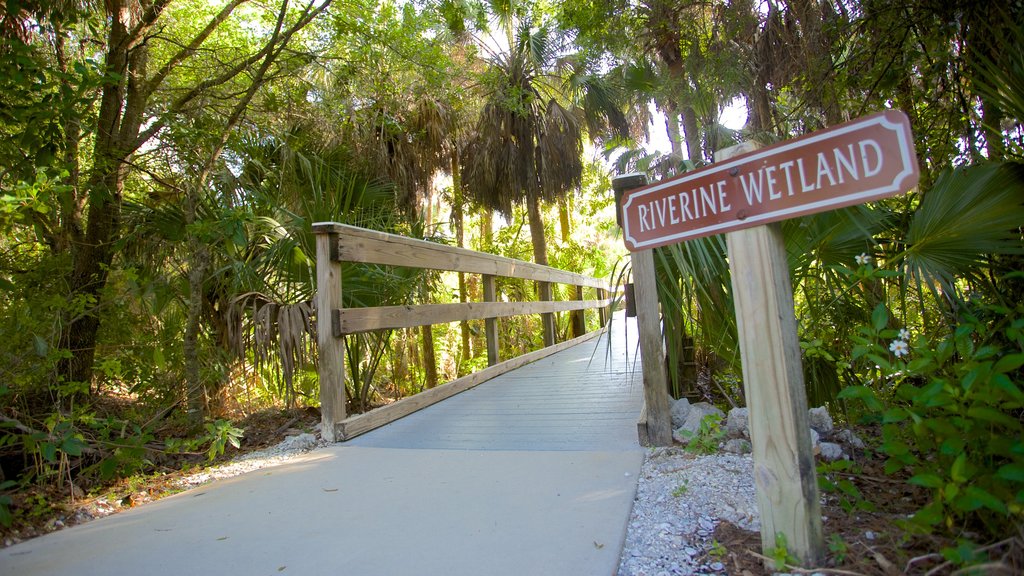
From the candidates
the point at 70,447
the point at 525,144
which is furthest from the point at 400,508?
the point at 525,144

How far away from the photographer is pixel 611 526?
197 cm

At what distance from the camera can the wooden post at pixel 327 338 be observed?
11.4ft

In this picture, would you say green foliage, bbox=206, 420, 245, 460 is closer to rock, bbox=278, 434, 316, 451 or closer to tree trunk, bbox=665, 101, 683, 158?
rock, bbox=278, 434, 316, 451

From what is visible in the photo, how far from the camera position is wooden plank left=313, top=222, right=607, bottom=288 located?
3.53m

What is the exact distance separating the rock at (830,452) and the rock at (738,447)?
0.31 m

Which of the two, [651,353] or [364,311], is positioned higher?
[364,311]

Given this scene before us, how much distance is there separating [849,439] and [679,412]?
2.92 feet

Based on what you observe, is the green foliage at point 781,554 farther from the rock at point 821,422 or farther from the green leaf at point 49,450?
the green leaf at point 49,450

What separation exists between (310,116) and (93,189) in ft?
9.06

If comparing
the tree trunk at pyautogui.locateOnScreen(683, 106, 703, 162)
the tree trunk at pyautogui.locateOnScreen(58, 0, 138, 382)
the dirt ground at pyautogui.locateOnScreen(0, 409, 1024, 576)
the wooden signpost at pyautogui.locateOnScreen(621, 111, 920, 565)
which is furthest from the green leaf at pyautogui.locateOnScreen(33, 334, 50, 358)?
the tree trunk at pyautogui.locateOnScreen(683, 106, 703, 162)

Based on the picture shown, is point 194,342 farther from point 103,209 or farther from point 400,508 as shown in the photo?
point 400,508

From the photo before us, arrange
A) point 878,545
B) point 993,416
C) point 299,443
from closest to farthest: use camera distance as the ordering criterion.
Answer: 1. point 993,416
2. point 878,545
3. point 299,443

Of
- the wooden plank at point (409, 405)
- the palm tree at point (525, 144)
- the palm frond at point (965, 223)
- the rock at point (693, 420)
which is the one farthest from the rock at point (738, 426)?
the palm tree at point (525, 144)

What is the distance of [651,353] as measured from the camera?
2984mm
